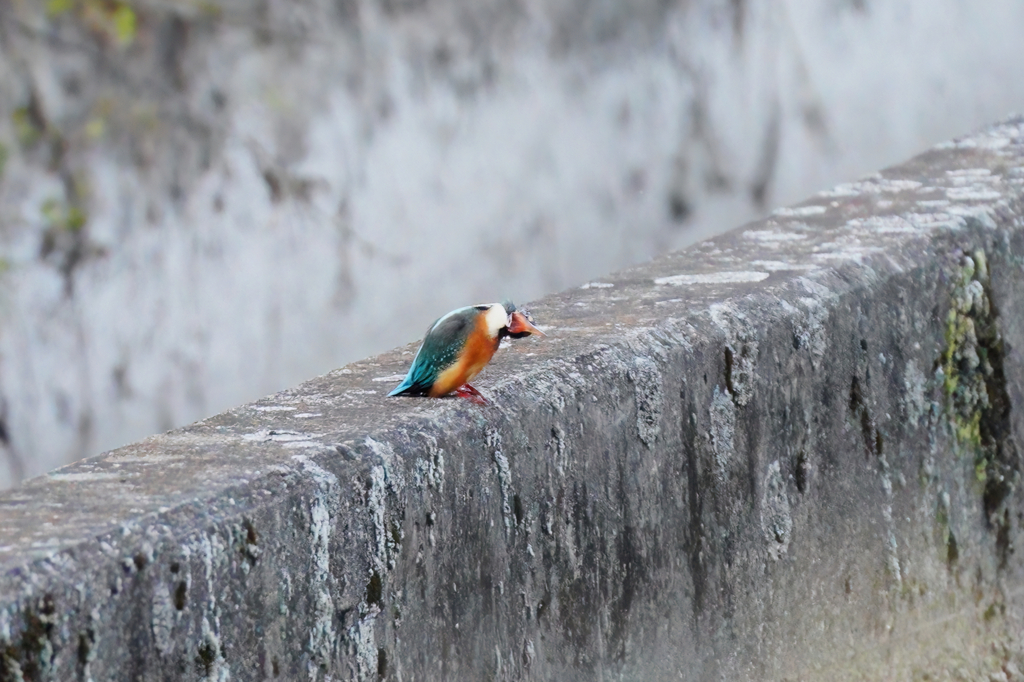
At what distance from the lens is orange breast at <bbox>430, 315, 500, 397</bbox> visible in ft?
5.41

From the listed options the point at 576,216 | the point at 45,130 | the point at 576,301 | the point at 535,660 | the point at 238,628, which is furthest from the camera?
the point at 576,216

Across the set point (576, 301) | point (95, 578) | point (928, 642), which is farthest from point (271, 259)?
point (95, 578)

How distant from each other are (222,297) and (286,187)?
1.58 feet

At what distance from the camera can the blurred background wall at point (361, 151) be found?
4945 mm

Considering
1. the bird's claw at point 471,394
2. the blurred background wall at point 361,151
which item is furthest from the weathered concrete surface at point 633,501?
the blurred background wall at point 361,151

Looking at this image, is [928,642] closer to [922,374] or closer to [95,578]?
[922,374]

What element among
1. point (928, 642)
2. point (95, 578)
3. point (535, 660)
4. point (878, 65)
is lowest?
point (928, 642)

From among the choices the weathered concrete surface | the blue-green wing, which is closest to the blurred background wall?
the weathered concrete surface

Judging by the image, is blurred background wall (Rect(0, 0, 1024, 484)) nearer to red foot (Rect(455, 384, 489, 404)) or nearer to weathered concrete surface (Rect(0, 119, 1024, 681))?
weathered concrete surface (Rect(0, 119, 1024, 681))

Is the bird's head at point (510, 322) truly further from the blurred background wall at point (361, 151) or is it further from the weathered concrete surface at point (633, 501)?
the blurred background wall at point (361, 151)

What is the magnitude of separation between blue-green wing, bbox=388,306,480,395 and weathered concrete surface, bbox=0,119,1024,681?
4cm

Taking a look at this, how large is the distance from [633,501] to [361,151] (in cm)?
351

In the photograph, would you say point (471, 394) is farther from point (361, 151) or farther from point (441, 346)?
point (361, 151)

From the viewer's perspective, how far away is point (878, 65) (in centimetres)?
521
